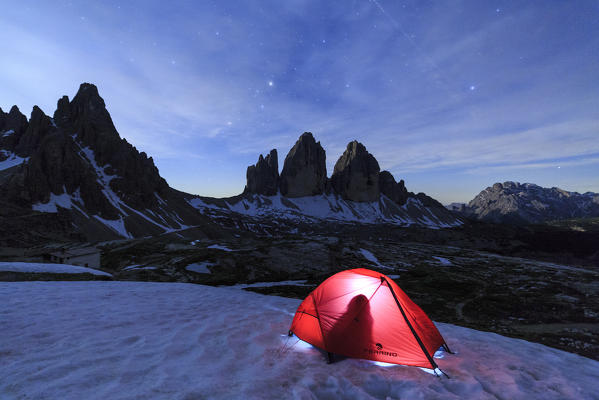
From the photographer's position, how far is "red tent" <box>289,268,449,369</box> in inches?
253

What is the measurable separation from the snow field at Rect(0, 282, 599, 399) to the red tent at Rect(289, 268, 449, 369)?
31 cm

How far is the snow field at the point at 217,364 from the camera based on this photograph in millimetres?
4730

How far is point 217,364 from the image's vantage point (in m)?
5.83

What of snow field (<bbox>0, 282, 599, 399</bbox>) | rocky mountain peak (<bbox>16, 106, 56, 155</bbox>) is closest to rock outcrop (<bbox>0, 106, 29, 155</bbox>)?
rocky mountain peak (<bbox>16, 106, 56, 155</bbox>)

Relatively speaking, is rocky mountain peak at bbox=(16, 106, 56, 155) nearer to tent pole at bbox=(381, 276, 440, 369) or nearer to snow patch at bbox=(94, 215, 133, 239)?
snow patch at bbox=(94, 215, 133, 239)

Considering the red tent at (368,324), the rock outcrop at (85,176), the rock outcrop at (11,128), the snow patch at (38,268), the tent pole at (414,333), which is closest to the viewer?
the tent pole at (414,333)

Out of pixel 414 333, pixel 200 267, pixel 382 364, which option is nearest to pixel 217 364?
pixel 382 364

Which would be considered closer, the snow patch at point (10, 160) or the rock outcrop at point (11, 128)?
the snow patch at point (10, 160)

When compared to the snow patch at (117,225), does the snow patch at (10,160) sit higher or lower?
higher

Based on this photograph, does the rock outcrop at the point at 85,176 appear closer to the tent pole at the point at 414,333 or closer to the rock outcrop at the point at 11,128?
the rock outcrop at the point at 11,128

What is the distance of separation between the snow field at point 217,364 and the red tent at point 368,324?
12.1 inches

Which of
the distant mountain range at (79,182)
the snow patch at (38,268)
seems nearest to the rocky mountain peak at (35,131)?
the distant mountain range at (79,182)

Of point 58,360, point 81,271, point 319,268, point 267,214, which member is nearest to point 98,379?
point 58,360

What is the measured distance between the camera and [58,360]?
5.38 meters
